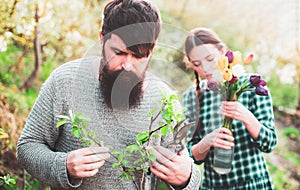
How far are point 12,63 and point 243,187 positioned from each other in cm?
229

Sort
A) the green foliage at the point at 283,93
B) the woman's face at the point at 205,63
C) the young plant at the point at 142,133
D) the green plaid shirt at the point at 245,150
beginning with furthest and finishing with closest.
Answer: the green foliage at the point at 283,93
the green plaid shirt at the point at 245,150
the woman's face at the point at 205,63
the young plant at the point at 142,133

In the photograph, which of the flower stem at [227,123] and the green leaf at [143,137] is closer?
the green leaf at [143,137]

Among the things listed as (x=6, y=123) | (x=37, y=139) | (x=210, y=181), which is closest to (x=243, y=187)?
(x=210, y=181)

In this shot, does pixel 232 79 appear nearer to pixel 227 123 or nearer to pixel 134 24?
pixel 227 123

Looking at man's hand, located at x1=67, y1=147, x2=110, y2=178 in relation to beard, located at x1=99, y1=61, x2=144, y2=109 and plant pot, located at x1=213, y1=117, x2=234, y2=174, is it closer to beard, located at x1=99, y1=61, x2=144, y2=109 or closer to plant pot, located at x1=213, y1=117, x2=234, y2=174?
beard, located at x1=99, y1=61, x2=144, y2=109

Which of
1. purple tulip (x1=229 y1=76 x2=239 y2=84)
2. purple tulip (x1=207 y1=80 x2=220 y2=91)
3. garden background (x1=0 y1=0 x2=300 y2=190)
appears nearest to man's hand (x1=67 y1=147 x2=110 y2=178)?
garden background (x1=0 y1=0 x2=300 y2=190)

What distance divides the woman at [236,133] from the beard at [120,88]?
585 millimetres

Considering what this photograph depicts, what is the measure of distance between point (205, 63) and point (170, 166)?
2.36 ft

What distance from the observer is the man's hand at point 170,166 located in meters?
1.14

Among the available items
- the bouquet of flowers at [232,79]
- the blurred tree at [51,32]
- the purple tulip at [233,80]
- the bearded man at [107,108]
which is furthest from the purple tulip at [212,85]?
the blurred tree at [51,32]

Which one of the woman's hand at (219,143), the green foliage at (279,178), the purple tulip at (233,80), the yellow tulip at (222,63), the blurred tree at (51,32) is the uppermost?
the blurred tree at (51,32)

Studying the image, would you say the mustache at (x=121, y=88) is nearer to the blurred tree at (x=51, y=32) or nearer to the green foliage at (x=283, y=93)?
the blurred tree at (x=51, y=32)

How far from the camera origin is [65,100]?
1.29 metres

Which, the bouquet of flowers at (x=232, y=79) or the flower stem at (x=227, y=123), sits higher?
the bouquet of flowers at (x=232, y=79)
